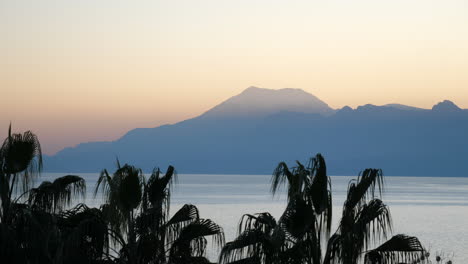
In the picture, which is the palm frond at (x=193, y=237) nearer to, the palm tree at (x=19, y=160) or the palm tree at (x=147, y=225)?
the palm tree at (x=147, y=225)

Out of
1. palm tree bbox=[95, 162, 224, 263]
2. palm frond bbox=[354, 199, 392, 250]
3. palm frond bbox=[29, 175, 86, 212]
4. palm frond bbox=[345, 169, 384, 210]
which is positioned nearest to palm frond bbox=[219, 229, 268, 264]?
palm frond bbox=[354, 199, 392, 250]

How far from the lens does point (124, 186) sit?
17.5 metres

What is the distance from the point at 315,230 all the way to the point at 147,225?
12.3 ft

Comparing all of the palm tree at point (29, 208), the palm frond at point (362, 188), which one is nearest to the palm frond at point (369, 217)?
the palm frond at point (362, 188)

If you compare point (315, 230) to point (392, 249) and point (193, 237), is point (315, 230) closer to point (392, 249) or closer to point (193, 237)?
point (392, 249)

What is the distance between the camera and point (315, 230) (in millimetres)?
16141

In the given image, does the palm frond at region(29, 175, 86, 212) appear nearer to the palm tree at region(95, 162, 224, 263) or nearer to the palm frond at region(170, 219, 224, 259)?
the palm tree at region(95, 162, 224, 263)

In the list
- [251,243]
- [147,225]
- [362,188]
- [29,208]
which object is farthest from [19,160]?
[362,188]

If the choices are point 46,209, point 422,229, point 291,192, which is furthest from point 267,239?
point 422,229

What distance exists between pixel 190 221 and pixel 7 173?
3.86m

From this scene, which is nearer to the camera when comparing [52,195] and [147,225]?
[147,225]

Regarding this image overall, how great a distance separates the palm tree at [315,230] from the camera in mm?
15308

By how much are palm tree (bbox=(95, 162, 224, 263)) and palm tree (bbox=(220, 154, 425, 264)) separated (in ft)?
5.82

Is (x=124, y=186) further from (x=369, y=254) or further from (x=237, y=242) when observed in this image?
(x=369, y=254)
